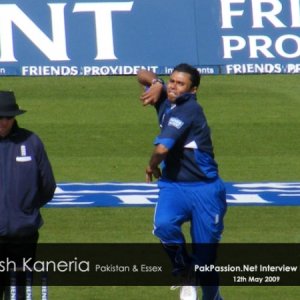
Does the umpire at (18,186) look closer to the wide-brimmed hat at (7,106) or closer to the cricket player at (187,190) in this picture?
the wide-brimmed hat at (7,106)

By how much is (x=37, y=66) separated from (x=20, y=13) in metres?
1.16

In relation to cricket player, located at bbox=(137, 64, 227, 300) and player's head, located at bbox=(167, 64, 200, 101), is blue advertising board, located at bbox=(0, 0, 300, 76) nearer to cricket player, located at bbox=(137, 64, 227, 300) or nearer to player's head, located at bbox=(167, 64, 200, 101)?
player's head, located at bbox=(167, 64, 200, 101)

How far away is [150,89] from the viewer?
11.6 meters

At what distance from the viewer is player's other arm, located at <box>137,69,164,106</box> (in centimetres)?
1155

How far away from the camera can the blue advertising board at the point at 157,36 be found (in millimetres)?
25844

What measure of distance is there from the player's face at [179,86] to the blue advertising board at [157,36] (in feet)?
47.8

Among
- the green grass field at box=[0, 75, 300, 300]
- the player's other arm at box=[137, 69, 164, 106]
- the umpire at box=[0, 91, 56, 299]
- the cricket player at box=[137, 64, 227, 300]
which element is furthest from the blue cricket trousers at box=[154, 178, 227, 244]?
the green grass field at box=[0, 75, 300, 300]

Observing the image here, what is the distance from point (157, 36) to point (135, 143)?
5542 mm

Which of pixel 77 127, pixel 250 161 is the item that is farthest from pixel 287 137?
pixel 77 127

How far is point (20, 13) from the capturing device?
25969mm

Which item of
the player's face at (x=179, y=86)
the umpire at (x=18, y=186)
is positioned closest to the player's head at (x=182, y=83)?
the player's face at (x=179, y=86)

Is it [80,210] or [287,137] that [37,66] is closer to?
[287,137]

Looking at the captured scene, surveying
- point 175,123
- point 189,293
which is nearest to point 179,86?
point 175,123

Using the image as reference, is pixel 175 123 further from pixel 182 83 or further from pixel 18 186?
pixel 18 186
